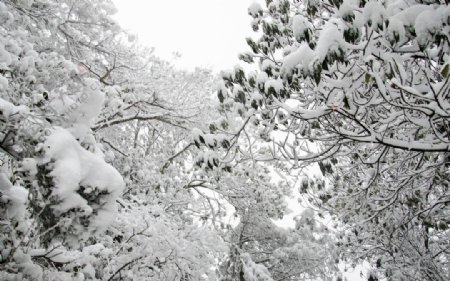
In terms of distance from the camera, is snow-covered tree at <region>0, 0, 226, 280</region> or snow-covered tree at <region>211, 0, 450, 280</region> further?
snow-covered tree at <region>211, 0, 450, 280</region>

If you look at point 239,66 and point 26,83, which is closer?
point 26,83

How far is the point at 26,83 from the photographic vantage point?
3.34 meters

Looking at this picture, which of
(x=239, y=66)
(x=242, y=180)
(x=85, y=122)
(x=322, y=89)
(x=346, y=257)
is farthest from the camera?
(x=242, y=180)

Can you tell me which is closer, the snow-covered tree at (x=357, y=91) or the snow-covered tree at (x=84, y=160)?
the snow-covered tree at (x=84, y=160)

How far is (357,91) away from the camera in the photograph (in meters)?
3.08

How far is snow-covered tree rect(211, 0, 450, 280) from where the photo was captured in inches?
91.3

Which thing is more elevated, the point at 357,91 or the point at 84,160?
the point at 357,91

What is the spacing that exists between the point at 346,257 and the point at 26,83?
312 inches

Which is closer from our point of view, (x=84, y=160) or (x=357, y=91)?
(x=84, y=160)

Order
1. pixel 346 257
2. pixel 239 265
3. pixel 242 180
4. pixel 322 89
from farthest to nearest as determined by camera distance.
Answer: pixel 239 265 < pixel 242 180 < pixel 346 257 < pixel 322 89

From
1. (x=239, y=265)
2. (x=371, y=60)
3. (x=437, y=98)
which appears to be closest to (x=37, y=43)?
(x=371, y=60)

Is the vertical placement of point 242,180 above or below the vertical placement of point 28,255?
above

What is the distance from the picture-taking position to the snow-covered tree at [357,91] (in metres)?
2.32

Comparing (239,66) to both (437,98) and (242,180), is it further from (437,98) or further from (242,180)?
(242,180)
